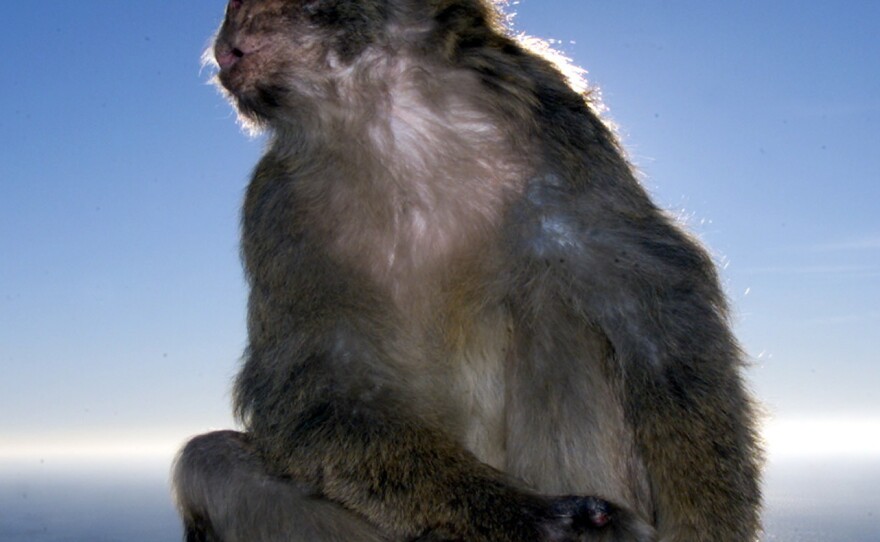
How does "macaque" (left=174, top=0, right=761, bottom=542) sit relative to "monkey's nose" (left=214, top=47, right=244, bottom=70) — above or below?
below

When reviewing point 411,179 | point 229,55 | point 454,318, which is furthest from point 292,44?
point 454,318

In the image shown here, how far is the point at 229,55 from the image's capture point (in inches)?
160

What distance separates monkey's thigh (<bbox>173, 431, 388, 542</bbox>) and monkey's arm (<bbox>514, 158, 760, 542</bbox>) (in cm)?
99

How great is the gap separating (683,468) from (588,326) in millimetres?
576

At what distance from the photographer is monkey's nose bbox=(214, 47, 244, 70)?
406cm

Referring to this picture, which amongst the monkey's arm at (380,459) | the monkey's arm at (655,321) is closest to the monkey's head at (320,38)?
the monkey's arm at (655,321)

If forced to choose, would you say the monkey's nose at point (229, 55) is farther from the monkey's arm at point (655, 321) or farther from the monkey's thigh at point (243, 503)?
the monkey's thigh at point (243, 503)

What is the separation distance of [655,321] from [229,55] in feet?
6.45

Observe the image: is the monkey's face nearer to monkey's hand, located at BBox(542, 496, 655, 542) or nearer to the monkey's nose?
the monkey's nose

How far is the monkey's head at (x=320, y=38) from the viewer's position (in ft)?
12.9

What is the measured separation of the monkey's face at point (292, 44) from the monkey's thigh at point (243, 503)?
4.40 feet

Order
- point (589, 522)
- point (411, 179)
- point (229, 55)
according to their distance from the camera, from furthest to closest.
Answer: point (229, 55) → point (411, 179) → point (589, 522)

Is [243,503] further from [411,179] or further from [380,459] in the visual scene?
[411,179]

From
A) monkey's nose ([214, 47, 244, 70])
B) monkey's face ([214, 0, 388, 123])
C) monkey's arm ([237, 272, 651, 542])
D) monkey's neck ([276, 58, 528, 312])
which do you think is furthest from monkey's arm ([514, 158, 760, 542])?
monkey's nose ([214, 47, 244, 70])
